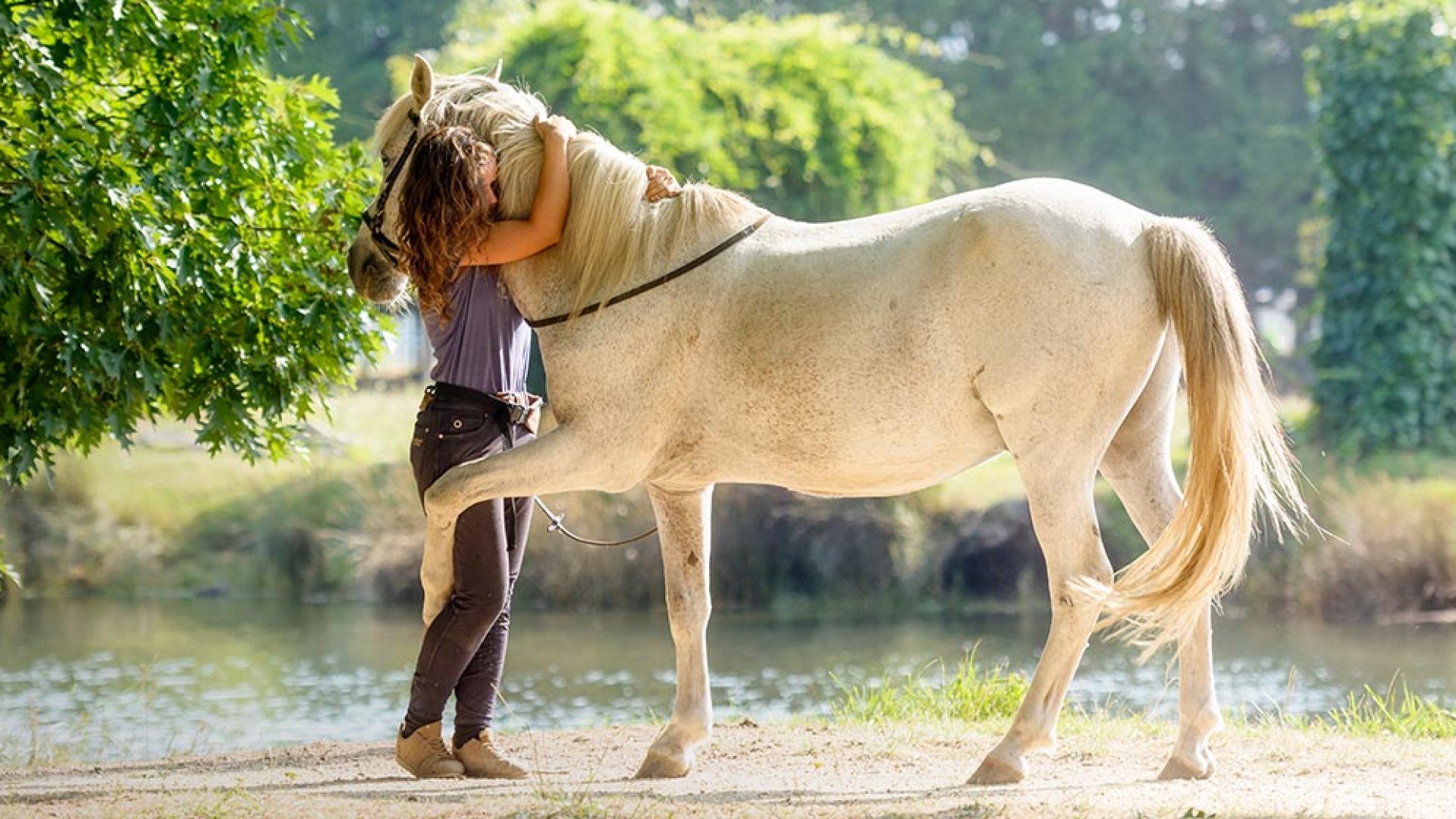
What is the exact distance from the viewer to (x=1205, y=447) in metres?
4.92

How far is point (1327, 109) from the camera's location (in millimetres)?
18703

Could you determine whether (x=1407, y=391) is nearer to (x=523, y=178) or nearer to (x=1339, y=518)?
(x=1339, y=518)

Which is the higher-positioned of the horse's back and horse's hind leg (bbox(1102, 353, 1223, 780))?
the horse's back

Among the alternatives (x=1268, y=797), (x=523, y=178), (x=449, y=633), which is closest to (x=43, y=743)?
(x=449, y=633)

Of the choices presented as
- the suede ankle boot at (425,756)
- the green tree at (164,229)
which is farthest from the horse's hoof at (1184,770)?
the green tree at (164,229)

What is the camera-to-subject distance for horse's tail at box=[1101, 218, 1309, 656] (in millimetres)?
4832

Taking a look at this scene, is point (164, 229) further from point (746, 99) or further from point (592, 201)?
point (746, 99)

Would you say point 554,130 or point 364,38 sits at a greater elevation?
point 364,38

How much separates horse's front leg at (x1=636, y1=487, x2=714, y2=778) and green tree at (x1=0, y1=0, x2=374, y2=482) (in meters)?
1.94

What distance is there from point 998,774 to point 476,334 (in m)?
2.12

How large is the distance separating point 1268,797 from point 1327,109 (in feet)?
50.7

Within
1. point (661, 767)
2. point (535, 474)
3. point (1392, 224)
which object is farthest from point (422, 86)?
point (1392, 224)

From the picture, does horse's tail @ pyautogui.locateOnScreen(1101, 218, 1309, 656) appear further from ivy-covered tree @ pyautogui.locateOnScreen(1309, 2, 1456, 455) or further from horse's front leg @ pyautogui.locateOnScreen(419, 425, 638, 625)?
ivy-covered tree @ pyautogui.locateOnScreen(1309, 2, 1456, 455)

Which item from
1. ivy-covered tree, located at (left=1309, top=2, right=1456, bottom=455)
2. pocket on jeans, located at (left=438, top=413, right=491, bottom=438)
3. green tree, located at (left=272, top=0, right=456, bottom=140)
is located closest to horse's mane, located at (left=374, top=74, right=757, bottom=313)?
pocket on jeans, located at (left=438, top=413, right=491, bottom=438)
